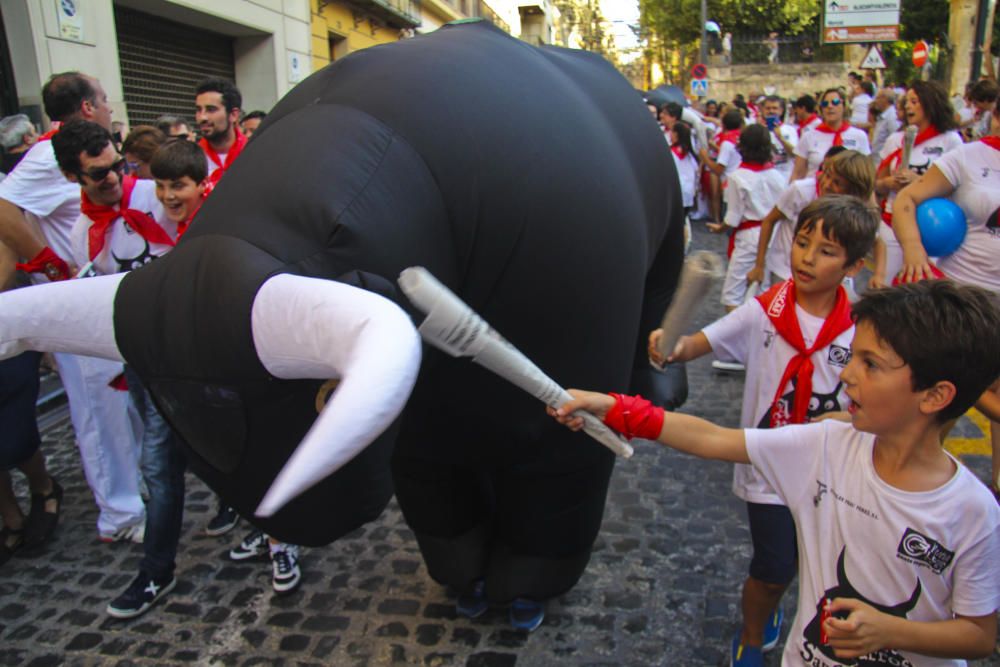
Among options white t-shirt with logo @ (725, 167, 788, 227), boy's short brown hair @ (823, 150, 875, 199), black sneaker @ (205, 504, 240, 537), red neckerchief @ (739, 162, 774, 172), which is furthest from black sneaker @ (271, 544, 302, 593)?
red neckerchief @ (739, 162, 774, 172)

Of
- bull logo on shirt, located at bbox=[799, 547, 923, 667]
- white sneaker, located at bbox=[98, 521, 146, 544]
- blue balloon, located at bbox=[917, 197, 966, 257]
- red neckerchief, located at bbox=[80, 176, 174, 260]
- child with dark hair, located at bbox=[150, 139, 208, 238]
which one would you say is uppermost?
child with dark hair, located at bbox=[150, 139, 208, 238]

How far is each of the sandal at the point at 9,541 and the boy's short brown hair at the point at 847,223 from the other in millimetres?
3479

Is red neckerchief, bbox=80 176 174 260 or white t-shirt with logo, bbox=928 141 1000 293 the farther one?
white t-shirt with logo, bbox=928 141 1000 293

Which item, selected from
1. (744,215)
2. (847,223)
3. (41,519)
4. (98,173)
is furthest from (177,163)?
(744,215)

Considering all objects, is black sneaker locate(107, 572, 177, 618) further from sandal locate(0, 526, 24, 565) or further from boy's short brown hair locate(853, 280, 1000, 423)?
boy's short brown hair locate(853, 280, 1000, 423)

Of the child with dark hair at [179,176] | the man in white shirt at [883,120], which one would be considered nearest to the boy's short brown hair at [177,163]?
the child with dark hair at [179,176]

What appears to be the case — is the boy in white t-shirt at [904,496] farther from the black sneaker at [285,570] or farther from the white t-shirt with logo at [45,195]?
the white t-shirt with logo at [45,195]

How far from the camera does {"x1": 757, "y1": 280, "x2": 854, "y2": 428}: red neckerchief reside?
231cm

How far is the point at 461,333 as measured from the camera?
1.35 metres

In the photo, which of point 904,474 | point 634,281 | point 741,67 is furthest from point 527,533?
point 741,67

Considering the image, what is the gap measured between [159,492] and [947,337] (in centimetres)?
278

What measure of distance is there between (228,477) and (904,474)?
4.46 feet

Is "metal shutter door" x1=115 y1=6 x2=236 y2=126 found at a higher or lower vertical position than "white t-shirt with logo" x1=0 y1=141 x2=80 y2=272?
higher

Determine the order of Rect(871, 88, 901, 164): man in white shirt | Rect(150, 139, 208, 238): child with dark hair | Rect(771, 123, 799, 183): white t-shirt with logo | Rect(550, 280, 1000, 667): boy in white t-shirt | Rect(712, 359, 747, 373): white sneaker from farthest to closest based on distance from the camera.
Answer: Rect(871, 88, 901, 164): man in white shirt, Rect(771, 123, 799, 183): white t-shirt with logo, Rect(712, 359, 747, 373): white sneaker, Rect(150, 139, 208, 238): child with dark hair, Rect(550, 280, 1000, 667): boy in white t-shirt
